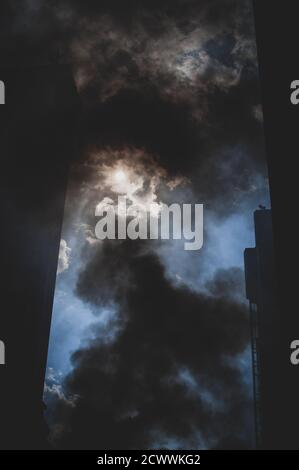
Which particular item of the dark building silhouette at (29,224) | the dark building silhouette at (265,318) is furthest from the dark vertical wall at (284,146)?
the dark building silhouette at (29,224)

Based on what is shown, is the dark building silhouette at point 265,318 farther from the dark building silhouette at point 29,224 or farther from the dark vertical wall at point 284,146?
the dark building silhouette at point 29,224

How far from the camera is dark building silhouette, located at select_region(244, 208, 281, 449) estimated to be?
95.6 ft

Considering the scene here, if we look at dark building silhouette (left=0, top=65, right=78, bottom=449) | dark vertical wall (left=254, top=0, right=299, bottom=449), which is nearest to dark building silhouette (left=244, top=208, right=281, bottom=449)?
dark vertical wall (left=254, top=0, right=299, bottom=449)

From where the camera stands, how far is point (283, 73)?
39.4 feet

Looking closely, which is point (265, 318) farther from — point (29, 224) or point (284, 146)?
A: point (284, 146)

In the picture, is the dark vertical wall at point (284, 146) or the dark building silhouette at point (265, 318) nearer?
the dark vertical wall at point (284, 146)

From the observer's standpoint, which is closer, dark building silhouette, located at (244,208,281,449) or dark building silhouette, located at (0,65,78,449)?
dark building silhouette, located at (0,65,78,449)

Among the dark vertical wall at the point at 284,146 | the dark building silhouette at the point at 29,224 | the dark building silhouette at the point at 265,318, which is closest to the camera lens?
Result: the dark vertical wall at the point at 284,146

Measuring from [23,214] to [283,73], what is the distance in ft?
78.6

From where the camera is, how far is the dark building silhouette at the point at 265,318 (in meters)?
29.1

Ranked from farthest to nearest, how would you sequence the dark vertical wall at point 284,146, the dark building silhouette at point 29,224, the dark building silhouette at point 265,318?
the dark building silhouette at point 265,318
the dark building silhouette at point 29,224
the dark vertical wall at point 284,146

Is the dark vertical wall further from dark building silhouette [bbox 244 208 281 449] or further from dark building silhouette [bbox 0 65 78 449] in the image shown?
dark building silhouette [bbox 0 65 78 449]
